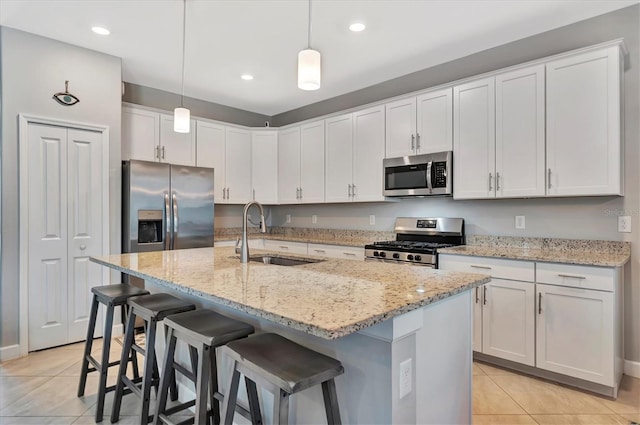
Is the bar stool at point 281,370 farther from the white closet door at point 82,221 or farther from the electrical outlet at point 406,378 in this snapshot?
the white closet door at point 82,221

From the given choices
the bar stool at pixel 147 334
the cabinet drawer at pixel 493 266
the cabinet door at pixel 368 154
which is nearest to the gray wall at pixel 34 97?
the bar stool at pixel 147 334

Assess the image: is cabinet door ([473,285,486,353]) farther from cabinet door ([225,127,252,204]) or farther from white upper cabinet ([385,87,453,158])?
cabinet door ([225,127,252,204])

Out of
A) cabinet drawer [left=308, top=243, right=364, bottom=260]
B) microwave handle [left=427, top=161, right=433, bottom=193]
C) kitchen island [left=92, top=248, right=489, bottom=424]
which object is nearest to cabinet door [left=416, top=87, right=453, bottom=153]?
microwave handle [left=427, top=161, right=433, bottom=193]

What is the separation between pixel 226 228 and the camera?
5145 mm

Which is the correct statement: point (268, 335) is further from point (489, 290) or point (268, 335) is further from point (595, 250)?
point (595, 250)

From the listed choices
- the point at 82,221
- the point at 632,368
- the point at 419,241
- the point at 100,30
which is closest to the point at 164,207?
the point at 82,221

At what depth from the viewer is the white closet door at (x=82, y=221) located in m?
3.37

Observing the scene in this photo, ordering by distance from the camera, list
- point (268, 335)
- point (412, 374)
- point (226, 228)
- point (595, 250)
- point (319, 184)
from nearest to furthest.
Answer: point (412, 374), point (268, 335), point (595, 250), point (319, 184), point (226, 228)

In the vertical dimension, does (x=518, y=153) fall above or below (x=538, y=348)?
above

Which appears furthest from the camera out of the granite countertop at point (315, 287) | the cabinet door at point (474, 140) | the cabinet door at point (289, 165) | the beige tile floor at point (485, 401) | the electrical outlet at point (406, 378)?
the cabinet door at point (289, 165)

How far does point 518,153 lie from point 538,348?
4.95ft

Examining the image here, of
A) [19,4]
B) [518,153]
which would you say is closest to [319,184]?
[518,153]

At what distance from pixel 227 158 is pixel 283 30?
85.5 inches

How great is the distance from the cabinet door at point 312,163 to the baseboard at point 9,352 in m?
3.21
